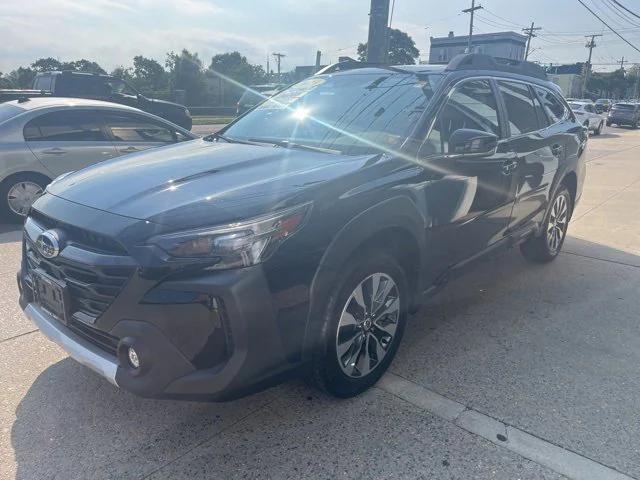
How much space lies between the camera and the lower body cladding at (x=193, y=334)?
2092 millimetres

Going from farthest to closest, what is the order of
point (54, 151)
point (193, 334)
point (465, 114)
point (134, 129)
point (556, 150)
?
1. point (134, 129)
2. point (54, 151)
3. point (556, 150)
4. point (465, 114)
5. point (193, 334)

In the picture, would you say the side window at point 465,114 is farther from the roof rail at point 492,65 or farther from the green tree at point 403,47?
the green tree at point 403,47

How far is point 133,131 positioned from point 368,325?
5.34 m

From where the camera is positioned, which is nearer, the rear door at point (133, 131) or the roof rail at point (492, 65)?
the roof rail at point (492, 65)

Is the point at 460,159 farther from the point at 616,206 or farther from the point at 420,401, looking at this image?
the point at 616,206

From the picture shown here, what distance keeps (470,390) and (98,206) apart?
2.23 metres

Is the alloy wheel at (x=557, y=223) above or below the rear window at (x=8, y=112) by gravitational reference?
below

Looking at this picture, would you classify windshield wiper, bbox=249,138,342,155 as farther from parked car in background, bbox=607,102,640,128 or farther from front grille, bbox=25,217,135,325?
parked car in background, bbox=607,102,640,128

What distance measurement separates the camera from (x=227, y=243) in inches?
84.6

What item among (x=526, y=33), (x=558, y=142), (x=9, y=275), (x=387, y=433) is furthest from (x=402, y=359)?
(x=526, y=33)

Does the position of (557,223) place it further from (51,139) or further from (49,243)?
(51,139)

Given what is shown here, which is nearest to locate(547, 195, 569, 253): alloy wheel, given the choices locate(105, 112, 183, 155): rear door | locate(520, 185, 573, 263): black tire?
locate(520, 185, 573, 263): black tire

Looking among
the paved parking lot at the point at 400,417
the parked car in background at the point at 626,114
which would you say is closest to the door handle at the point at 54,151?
the paved parking lot at the point at 400,417

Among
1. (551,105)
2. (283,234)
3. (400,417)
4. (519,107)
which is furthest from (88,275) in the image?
(551,105)
